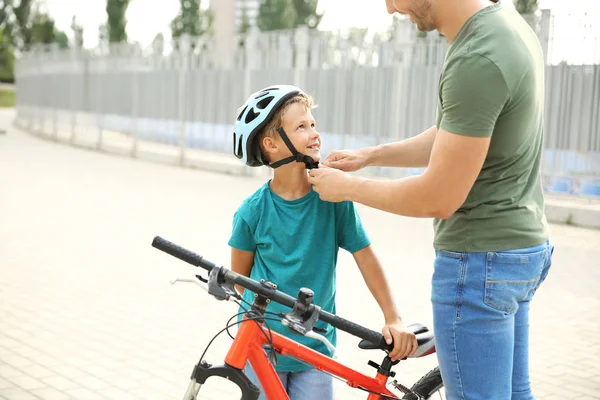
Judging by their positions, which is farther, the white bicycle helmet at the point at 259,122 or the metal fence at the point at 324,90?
the metal fence at the point at 324,90

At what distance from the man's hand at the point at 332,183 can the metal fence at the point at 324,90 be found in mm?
10292

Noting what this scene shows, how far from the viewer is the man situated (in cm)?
224

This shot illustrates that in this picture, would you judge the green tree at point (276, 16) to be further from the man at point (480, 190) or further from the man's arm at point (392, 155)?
the man at point (480, 190)

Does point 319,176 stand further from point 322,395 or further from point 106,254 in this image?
point 106,254

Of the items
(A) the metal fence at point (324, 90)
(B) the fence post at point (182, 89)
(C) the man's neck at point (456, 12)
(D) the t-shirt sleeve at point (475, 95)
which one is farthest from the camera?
(B) the fence post at point (182, 89)

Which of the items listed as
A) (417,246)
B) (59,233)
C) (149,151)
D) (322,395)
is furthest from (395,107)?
(322,395)

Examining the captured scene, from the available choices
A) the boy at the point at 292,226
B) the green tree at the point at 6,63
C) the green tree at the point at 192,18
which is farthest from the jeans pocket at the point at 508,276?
the green tree at the point at 6,63

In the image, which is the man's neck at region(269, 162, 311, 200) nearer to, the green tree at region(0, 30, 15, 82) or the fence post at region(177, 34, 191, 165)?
the fence post at region(177, 34, 191, 165)

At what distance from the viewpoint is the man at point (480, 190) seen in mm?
2242

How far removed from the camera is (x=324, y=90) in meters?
17.0

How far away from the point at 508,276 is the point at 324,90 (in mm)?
14775

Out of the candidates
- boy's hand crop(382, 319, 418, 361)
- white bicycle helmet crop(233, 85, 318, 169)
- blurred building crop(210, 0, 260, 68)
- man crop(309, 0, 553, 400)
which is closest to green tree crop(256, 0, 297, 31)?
blurred building crop(210, 0, 260, 68)

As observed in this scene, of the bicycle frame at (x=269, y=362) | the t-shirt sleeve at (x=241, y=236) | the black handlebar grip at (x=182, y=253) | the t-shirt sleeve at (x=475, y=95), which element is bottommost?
the bicycle frame at (x=269, y=362)

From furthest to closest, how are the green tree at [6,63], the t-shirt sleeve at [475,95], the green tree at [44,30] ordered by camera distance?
the green tree at [6,63] < the green tree at [44,30] < the t-shirt sleeve at [475,95]
